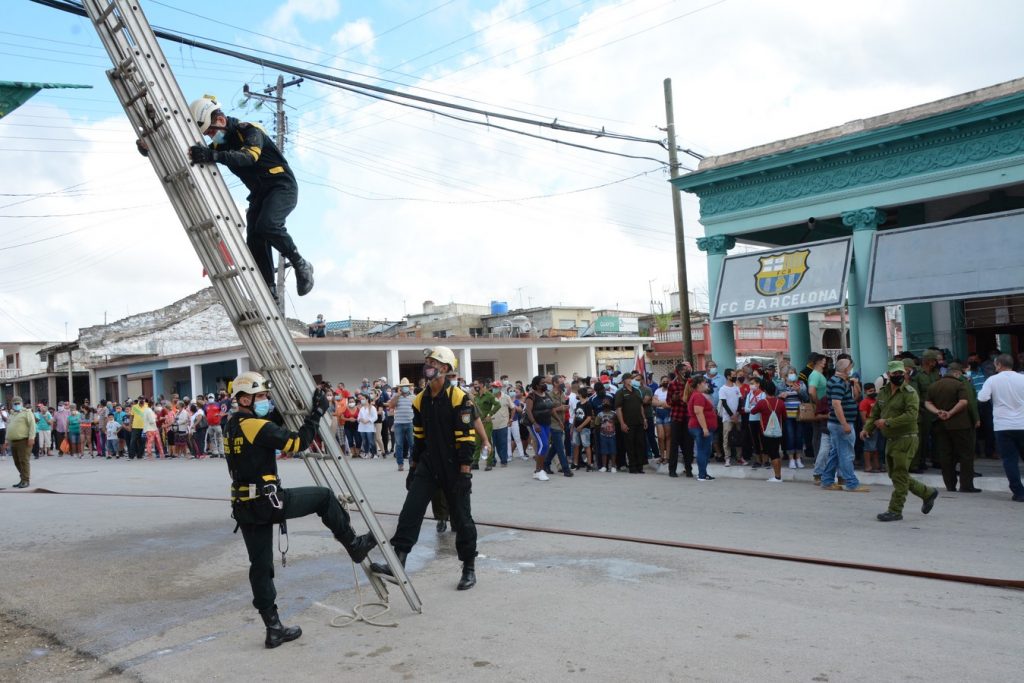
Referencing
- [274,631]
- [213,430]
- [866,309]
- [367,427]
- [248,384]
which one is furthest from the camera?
[213,430]

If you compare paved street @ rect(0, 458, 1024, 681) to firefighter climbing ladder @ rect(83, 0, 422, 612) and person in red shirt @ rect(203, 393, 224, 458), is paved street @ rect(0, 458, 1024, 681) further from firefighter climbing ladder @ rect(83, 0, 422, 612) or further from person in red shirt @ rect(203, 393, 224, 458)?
person in red shirt @ rect(203, 393, 224, 458)

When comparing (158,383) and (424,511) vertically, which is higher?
(158,383)

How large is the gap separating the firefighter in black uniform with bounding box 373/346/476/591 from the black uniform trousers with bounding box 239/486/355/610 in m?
0.88

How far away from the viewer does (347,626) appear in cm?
564

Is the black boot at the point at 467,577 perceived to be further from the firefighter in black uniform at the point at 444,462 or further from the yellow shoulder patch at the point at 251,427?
the yellow shoulder patch at the point at 251,427

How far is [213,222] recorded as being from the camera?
5.53 metres

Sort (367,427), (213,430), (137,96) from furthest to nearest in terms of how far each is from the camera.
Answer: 1. (213,430)
2. (367,427)
3. (137,96)

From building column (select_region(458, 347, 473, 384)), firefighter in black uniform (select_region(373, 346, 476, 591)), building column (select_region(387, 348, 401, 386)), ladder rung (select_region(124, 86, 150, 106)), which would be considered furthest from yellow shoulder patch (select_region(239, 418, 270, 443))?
building column (select_region(458, 347, 473, 384))

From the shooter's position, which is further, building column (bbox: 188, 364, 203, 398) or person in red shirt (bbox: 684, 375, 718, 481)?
building column (bbox: 188, 364, 203, 398)

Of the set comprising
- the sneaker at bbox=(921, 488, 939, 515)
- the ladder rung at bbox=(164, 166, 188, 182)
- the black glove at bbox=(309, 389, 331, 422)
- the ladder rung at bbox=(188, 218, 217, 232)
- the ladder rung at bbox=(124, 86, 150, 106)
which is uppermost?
the ladder rung at bbox=(124, 86, 150, 106)

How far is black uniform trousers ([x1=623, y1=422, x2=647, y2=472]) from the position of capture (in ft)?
47.8

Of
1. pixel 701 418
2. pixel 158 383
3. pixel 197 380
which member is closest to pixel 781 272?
pixel 701 418

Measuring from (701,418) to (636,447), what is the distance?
212 cm

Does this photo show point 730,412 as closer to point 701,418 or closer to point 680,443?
point 680,443
